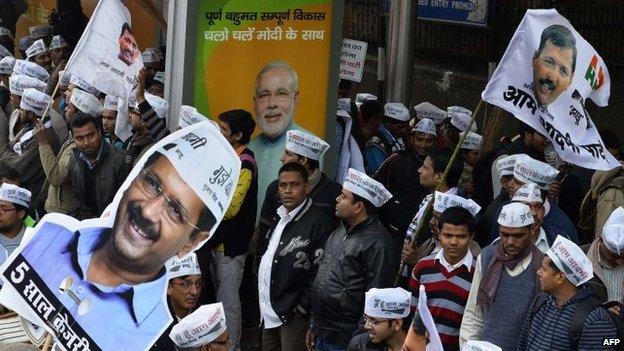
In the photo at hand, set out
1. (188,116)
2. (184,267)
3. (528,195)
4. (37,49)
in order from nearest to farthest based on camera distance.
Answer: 1. (528,195)
2. (184,267)
3. (188,116)
4. (37,49)

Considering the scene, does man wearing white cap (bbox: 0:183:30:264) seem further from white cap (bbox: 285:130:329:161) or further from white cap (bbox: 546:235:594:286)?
white cap (bbox: 546:235:594:286)

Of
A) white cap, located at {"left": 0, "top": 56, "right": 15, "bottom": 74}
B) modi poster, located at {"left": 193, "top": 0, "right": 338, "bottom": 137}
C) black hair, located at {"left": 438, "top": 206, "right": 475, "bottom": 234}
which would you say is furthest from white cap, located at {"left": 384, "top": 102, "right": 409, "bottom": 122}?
white cap, located at {"left": 0, "top": 56, "right": 15, "bottom": 74}

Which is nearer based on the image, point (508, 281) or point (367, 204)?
point (508, 281)

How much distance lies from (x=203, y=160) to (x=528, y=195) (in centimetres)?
270

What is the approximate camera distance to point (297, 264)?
10867 mm

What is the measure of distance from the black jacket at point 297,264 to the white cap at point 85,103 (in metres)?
3.51

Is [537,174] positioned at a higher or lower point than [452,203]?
higher

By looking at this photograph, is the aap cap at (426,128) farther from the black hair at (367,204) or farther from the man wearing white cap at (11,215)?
the man wearing white cap at (11,215)

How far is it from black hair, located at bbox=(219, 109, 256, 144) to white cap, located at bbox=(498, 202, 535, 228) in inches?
111

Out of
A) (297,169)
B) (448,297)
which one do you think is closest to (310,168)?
(297,169)

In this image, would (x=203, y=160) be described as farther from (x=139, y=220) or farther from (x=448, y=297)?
(x=448, y=297)

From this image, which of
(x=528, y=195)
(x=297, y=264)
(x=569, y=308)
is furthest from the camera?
(x=297, y=264)

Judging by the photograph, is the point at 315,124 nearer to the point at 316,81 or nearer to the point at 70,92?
the point at 316,81

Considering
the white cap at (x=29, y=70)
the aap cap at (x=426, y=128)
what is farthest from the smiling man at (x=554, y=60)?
the white cap at (x=29, y=70)
